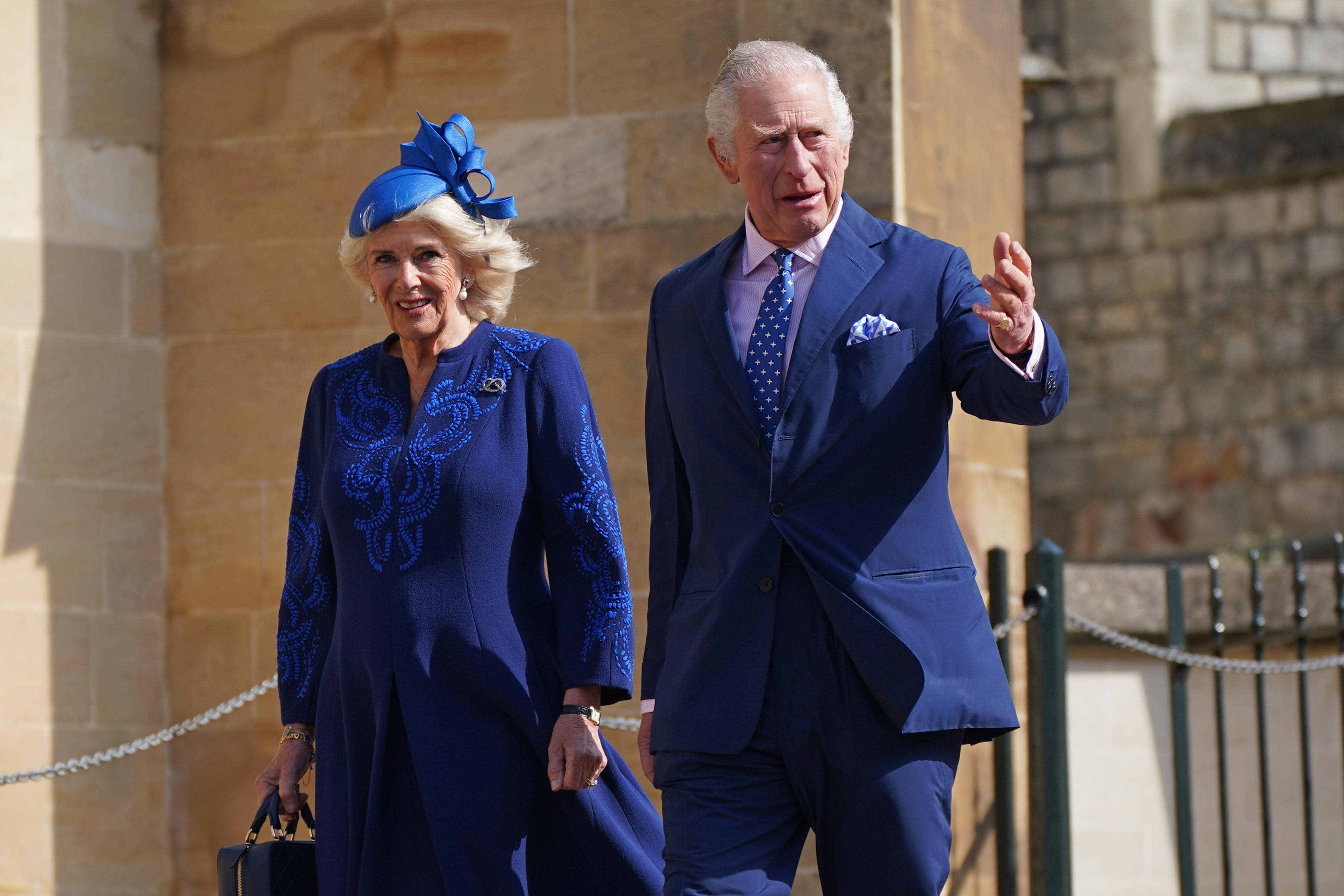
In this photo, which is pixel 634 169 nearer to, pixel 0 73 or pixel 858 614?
pixel 0 73

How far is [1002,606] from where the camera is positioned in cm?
537

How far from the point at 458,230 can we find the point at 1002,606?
7.67ft

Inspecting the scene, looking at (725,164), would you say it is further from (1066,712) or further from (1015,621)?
(1066,712)

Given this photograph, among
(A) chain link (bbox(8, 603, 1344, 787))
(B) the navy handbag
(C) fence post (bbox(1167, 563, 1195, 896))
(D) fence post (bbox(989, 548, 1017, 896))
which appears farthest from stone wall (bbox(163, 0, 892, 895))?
(B) the navy handbag

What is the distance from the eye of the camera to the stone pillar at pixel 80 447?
5.74 metres

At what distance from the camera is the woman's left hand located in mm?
3402

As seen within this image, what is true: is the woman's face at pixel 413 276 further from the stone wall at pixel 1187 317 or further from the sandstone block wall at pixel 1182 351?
the stone wall at pixel 1187 317

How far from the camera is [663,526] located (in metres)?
3.29

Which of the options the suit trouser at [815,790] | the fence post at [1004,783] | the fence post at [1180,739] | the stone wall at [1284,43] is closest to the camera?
the suit trouser at [815,790]

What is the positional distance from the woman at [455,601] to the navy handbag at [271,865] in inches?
1.6

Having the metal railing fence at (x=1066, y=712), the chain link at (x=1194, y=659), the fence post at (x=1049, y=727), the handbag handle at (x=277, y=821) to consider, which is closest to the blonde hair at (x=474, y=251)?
the handbag handle at (x=277, y=821)

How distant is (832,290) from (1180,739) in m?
3.03

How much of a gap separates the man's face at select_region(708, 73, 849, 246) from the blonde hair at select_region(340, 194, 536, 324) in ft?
2.21

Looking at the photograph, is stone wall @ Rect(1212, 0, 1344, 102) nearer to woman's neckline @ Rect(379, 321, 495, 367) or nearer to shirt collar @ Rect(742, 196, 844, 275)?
woman's neckline @ Rect(379, 321, 495, 367)
